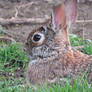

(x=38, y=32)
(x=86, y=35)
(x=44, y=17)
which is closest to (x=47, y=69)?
(x=38, y=32)

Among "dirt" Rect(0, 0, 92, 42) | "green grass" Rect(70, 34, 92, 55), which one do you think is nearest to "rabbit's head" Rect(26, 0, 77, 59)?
"green grass" Rect(70, 34, 92, 55)

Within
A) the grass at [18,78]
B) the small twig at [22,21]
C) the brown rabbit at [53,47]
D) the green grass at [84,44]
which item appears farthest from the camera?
the small twig at [22,21]

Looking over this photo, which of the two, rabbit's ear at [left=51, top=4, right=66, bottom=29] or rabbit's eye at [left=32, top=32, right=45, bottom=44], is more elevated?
rabbit's ear at [left=51, top=4, right=66, bottom=29]

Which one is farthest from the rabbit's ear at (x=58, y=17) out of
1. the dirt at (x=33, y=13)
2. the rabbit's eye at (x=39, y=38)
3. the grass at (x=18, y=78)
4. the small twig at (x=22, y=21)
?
the small twig at (x=22, y=21)

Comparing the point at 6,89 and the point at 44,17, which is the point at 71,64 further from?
the point at 44,17

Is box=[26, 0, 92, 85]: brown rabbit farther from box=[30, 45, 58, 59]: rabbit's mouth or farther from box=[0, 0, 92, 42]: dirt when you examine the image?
box=[0, 0, 92, 42]: dirt

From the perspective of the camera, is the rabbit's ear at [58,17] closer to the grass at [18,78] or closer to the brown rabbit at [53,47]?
the brown rabbit at [53,47]
